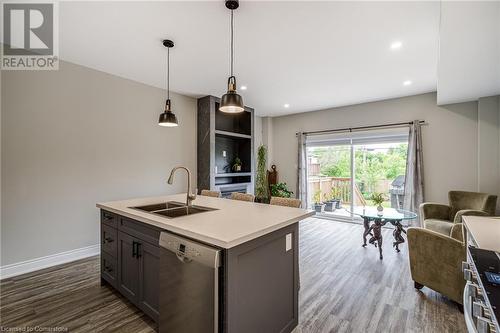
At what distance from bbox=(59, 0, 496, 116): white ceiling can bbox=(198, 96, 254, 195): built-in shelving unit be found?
0.71 m

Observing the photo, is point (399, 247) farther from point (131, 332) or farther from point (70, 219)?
point (70, 219)

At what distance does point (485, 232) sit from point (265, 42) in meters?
2.66

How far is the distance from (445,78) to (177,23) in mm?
3489

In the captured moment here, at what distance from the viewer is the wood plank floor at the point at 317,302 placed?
1918 mm

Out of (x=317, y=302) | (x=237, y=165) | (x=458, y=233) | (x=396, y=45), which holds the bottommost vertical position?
(x=317, y=302)

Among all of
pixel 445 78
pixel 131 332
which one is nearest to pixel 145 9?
pixel 131 332

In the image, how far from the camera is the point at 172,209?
2195 mm

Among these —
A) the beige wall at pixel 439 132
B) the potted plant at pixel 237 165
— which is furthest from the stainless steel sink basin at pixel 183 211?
the beige wall at pixel 439 132

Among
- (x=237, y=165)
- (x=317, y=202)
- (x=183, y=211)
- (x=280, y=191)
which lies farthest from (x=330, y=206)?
(x=183, y=211)

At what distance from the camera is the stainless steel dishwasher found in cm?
132

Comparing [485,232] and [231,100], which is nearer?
[485,232]

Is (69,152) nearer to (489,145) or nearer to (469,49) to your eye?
(469,49)

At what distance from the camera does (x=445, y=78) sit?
3047 millimetres

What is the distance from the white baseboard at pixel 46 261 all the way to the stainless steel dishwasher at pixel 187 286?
2.43 metres
